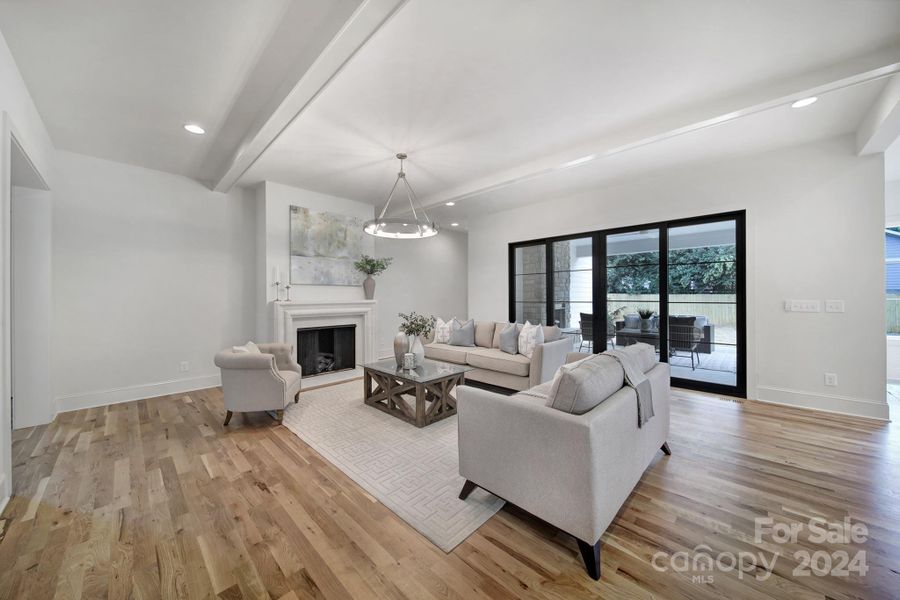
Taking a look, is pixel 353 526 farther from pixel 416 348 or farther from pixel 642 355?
pixel 642 355

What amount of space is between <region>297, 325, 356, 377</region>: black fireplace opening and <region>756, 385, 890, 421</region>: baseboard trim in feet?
17.3

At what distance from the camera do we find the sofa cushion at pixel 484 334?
189 inches

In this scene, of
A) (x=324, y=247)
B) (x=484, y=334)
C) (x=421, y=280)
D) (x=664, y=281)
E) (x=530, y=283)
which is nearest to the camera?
(x=664, y=281)

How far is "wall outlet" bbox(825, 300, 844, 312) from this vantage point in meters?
3.37

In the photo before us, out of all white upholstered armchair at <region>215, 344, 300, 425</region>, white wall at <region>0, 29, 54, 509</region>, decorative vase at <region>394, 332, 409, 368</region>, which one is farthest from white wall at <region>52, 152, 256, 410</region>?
decorative vase at <region>394, 332, 409, 368</region>

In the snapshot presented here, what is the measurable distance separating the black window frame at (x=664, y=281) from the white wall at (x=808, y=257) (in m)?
0.09

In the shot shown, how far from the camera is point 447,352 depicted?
4641mm

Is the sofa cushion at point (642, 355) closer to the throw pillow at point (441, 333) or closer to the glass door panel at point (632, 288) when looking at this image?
the glass door panel at point (632, 288)

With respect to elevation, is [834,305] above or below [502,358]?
above

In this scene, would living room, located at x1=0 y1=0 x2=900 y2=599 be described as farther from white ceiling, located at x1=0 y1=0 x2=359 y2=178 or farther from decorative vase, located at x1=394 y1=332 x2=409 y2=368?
decorative vase, located at x1=394 y1=332 x2=409 y2=368

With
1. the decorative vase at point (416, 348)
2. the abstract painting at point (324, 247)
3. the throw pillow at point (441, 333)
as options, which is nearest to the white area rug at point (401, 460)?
the decorative vase at point (416, 348)

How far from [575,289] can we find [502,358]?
2061 mm

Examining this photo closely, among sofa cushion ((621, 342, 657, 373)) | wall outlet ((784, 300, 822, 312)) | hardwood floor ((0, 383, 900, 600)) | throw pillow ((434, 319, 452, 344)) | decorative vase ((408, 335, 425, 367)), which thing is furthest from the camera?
throw pillow ((434, 319, 452, 344))

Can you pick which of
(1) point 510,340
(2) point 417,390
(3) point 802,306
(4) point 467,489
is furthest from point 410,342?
(3) point 802,306
